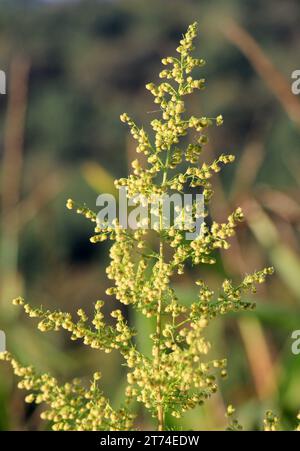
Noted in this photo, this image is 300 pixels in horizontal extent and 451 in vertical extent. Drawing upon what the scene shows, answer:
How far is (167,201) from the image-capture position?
68.6 inches

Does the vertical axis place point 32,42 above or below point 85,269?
above

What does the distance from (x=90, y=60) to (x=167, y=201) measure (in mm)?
51964

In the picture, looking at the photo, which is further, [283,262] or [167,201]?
[283,262]

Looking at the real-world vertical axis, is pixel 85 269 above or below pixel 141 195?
above

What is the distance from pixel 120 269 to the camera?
173 centimetres

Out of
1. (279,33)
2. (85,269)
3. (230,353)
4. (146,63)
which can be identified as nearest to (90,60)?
(146,63)

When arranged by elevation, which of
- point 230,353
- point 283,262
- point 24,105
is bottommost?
point 283,262

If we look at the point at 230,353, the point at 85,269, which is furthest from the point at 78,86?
the point at 230,353

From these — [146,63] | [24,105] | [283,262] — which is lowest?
[283,262]

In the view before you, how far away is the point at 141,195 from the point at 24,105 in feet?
8.39

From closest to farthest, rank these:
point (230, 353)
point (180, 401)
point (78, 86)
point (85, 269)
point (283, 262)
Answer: point (180, 401) → point (283, 262) → point (230, 353) → point (85, 269) → point (78, 86)
